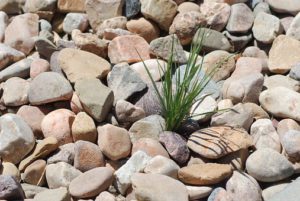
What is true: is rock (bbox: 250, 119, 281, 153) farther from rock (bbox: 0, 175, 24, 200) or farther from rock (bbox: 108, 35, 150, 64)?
rock (bbox: 0, 175, 24, 200)

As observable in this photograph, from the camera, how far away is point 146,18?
2.76 meters

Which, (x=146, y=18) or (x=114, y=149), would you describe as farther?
(x=146, y=18)

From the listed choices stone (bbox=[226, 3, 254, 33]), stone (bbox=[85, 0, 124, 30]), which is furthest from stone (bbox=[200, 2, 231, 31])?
stone (bbox=[85, 0, 124, 30])

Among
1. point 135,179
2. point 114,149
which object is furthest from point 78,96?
point 135,179

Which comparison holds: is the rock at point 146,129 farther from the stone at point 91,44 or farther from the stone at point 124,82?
the stone at point 91,44

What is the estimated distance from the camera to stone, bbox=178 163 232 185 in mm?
2080

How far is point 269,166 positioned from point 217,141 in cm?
21

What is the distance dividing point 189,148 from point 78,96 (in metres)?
0.48

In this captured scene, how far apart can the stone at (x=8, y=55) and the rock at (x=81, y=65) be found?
24cm

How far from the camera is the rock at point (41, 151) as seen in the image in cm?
223

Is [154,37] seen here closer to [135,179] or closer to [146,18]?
[146,18]

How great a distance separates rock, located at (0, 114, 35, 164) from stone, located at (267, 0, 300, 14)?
1.24 meters

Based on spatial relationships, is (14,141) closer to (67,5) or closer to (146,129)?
(146,129)

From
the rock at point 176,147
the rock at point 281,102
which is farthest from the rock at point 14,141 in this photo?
the rock at point 281,102
